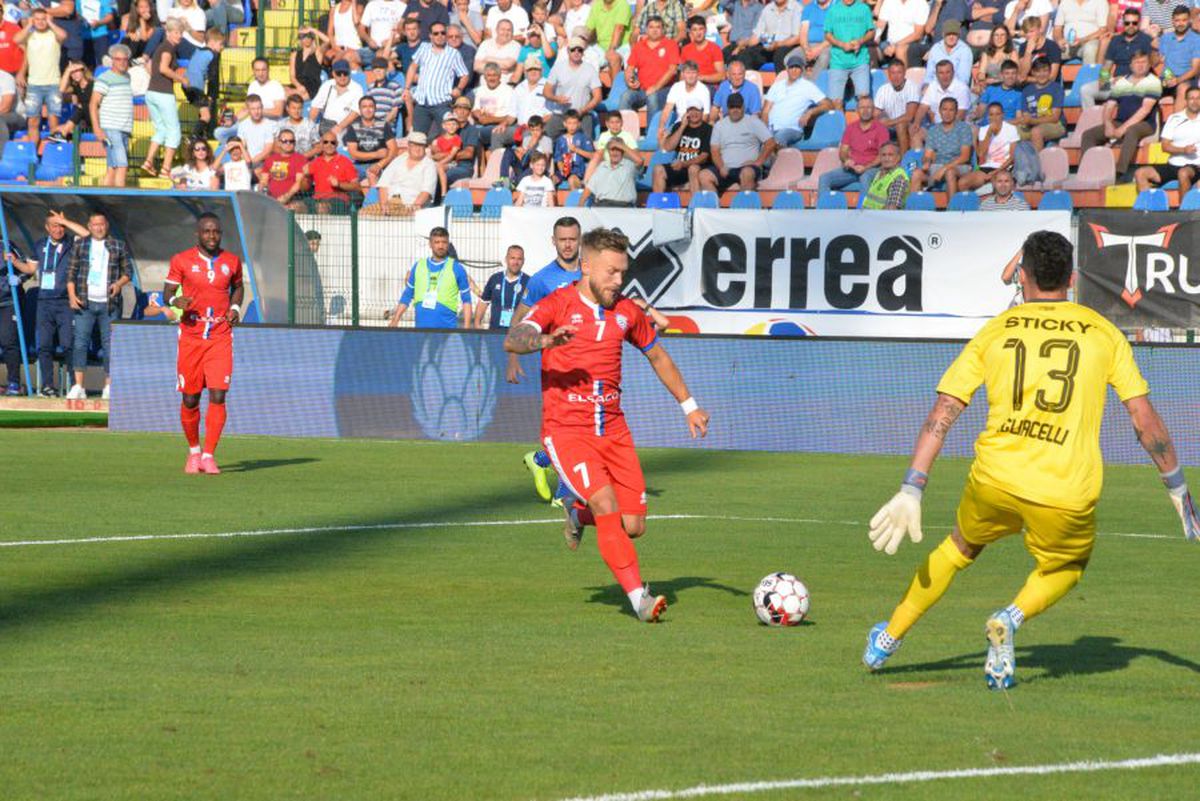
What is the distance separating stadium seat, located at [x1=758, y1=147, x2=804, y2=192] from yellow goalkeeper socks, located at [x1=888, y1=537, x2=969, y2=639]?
16674 mm

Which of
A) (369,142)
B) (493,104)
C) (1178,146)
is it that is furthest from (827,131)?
(369,142)

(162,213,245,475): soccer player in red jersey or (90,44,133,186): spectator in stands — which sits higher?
(90,44,133,186): spectator in stands

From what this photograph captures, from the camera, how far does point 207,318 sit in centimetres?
1625

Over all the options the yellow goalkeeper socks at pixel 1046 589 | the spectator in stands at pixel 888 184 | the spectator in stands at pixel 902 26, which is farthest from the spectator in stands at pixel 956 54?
the yellow goalkeeper socks at pixel 1046 589

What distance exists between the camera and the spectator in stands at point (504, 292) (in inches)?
826

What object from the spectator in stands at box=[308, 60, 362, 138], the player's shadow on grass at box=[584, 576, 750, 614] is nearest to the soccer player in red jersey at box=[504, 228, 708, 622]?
the player's shadow on grass at box=[584, 576, 750, 614]

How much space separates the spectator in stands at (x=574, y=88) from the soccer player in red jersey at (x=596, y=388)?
1603 centimetres

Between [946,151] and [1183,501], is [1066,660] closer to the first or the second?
[1183,501]

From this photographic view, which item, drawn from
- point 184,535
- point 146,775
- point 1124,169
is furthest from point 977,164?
point 146,775

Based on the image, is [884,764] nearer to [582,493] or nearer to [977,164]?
[582,493]

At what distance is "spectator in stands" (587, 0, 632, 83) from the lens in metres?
26.3

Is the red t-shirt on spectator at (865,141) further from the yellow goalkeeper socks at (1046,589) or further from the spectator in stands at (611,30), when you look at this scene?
the yellow goalkeeper socks at (1046,589)

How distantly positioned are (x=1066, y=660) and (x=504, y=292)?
13780 mm

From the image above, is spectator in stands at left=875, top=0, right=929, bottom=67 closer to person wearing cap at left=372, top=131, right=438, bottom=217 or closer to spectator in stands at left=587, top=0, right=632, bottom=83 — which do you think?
spectator in stands at left=587, top=0, right=632, bottom=83
